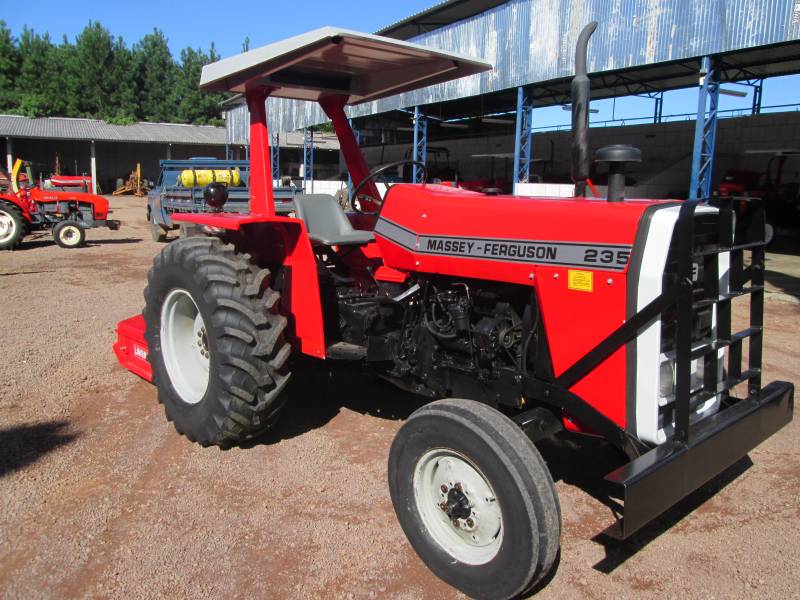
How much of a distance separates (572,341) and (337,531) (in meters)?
1.29

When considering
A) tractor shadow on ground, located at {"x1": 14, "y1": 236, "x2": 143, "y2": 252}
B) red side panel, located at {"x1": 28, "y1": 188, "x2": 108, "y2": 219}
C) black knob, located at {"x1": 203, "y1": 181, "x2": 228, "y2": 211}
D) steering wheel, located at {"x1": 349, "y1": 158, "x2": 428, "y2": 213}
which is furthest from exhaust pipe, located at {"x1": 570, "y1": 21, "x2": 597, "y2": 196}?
red side panel, located at {"x1": 28, "y1": 188, "x2": 108, "y2": 219}

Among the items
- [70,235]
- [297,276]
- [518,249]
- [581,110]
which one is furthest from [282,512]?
[70,235]

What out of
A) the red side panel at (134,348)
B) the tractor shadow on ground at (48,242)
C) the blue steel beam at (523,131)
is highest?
the blue steel beam at (523,131)

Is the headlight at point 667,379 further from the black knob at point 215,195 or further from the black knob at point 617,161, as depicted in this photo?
the black knob at point 215,195

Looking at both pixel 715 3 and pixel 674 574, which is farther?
pixel 715 3

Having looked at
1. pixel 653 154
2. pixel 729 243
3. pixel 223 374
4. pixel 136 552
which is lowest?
pixel 136 552

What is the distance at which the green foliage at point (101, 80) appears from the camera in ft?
147

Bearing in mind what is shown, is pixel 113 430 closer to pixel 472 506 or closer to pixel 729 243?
pixel 472 506

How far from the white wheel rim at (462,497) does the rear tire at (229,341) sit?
3.34ft

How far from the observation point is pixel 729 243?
7.82 feet

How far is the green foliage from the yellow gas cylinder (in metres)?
30.3

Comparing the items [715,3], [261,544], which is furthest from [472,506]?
[715,3]

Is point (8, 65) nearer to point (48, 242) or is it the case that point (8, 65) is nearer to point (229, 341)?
point (48, 242)

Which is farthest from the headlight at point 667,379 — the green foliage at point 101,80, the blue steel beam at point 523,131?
the green foliage at point 101,80
